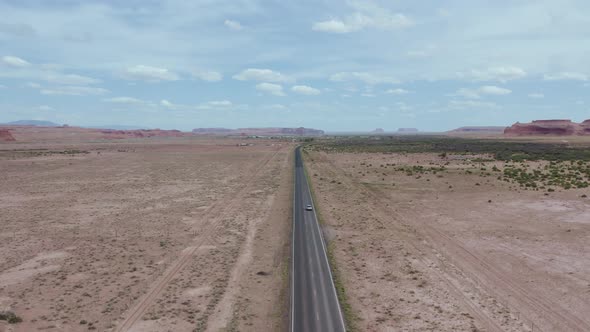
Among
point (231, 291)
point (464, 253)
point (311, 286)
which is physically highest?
point (464, 253)

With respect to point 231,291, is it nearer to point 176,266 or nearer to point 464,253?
point 176,266

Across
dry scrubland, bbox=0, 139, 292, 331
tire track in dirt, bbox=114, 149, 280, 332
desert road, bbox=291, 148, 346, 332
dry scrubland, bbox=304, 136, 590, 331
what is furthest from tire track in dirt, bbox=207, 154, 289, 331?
dry scrubland, bbox=304, 136, 590, 331

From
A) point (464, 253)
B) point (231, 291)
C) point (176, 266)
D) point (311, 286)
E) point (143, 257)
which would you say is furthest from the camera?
point (464, 253)

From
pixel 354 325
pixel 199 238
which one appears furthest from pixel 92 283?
pixel 354 325

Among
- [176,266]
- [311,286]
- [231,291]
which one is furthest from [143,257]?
[311,286]

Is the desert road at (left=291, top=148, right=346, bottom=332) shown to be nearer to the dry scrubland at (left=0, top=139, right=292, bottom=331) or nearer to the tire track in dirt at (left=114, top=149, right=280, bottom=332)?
the dry scrubland at (left=0, top=139, right=292, bottom=331)

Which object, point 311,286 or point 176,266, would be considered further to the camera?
point 176,266
